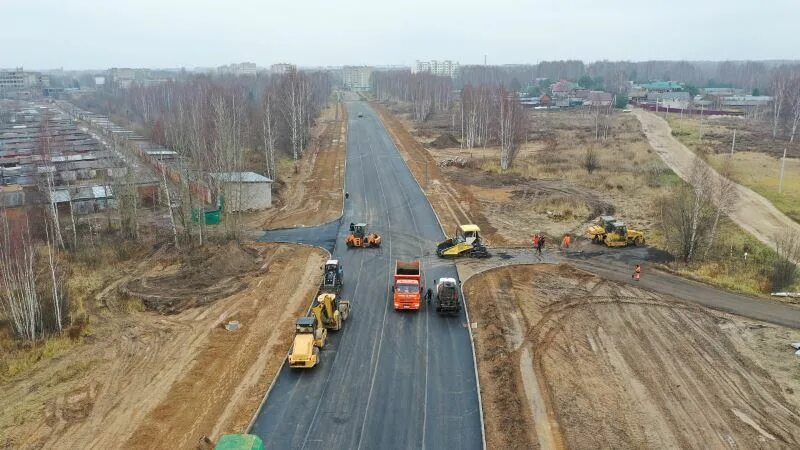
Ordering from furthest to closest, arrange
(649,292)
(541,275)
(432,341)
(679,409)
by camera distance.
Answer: (541,275), (649,292), (432,341), (679,409)

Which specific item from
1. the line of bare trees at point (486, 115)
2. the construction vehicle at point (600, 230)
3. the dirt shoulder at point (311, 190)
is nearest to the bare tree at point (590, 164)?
the line of bare trees at point (486, 115)

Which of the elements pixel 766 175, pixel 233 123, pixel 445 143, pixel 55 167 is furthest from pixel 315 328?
pixel 445 143

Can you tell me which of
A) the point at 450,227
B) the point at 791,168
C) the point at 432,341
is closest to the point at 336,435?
the point at 432,341

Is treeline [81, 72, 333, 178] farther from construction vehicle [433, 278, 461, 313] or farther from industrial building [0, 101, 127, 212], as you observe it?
construction vehicle [433, 278, 461, 313]

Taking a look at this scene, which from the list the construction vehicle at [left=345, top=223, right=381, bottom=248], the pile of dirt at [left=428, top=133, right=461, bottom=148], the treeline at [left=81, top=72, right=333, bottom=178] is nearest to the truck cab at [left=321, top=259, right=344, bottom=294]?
the construction vehicle at [left=345, top=223, right=381, bottom=248]

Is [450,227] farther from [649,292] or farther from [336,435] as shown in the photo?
[336,435]

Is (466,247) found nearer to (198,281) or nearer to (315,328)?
(315,328)
